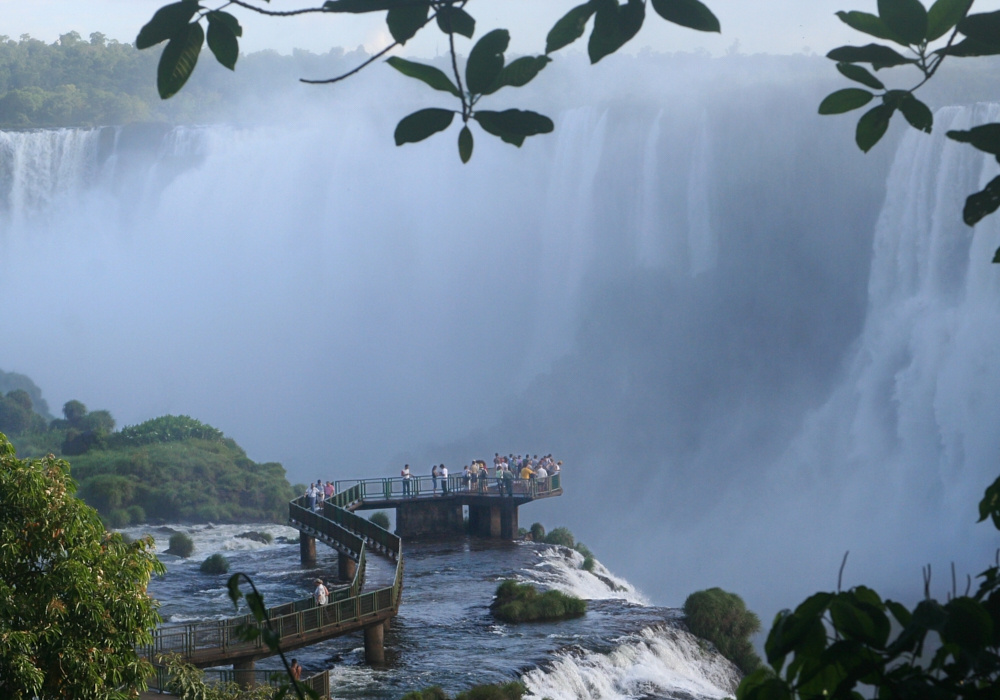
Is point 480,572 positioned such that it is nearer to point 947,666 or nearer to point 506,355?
point 947,666

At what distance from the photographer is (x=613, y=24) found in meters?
1.54

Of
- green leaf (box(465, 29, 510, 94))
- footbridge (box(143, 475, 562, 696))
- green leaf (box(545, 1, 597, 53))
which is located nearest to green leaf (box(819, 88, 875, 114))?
green leaf (box(545, 1, 597, 53))

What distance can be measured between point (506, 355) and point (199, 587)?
2598cm

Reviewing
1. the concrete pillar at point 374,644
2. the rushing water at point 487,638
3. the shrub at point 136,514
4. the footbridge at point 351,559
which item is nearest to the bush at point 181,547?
the rushing water at point 487,638

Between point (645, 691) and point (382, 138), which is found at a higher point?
point (382, 138)

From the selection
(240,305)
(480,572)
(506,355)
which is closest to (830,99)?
(480,572)

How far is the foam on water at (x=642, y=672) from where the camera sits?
42.2ft

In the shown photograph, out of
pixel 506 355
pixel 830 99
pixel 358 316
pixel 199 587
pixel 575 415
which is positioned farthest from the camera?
pixel 358 316

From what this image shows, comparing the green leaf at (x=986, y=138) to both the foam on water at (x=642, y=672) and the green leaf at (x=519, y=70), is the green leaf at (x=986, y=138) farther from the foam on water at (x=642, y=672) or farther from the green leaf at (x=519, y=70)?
the foam on water at (x=642, y=672)

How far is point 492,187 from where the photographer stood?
4453cm

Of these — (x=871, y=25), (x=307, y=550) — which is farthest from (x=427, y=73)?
(x=307, y=550)

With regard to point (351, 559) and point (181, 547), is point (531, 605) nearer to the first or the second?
point (351, 559)

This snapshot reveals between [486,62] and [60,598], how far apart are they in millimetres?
6426

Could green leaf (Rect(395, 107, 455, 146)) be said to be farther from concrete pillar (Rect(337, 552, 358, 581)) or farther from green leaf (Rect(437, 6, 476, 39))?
concrete pillar (Rect(337, 552, 358, 581))
